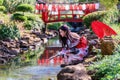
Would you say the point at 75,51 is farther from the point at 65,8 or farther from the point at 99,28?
the point at 65,8

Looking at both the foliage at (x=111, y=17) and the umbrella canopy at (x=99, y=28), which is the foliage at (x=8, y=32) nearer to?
the foliage at (x=111, y=17)

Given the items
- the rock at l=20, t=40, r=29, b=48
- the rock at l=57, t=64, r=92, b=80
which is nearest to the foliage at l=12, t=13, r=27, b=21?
the rock at l=20, t=40, r=29, b=48

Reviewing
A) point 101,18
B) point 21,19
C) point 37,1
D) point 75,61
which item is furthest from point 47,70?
point 37,1

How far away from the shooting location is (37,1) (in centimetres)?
3547

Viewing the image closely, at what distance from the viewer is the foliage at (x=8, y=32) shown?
2094 centimetres

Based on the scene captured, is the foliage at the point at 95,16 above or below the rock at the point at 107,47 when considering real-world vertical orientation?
below

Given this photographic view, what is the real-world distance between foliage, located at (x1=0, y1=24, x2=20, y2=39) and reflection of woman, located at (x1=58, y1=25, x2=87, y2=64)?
31.8 feet

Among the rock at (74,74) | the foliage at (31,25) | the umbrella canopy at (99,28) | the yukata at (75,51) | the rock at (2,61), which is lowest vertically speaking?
the foliage at (31,25)

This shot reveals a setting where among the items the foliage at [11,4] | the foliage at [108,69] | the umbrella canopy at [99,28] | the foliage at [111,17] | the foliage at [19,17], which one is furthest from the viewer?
the foliage at [11,4]

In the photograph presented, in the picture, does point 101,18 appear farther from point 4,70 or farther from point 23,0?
point 23,0

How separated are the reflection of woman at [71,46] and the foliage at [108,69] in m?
1.84

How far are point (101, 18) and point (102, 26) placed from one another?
30.3 ft

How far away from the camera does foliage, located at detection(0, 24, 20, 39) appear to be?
68.7 feet

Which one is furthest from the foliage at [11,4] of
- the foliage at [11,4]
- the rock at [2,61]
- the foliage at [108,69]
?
the foliage at [108,69]
